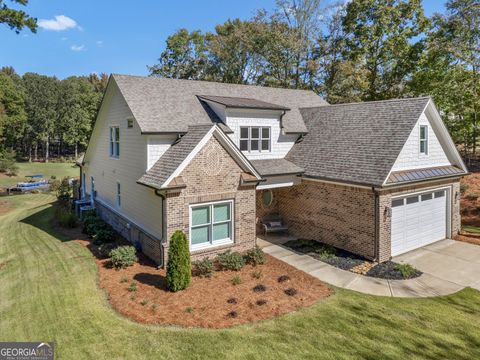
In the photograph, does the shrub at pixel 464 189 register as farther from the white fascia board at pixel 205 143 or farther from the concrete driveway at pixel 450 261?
the white fascia board at pixel 205 143

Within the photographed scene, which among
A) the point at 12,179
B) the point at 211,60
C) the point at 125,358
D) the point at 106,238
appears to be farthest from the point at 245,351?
the point at 12,179

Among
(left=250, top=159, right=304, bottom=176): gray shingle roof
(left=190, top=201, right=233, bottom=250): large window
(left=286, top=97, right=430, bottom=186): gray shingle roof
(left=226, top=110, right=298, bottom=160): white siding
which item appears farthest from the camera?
(left=226, top=110, right=298, bottom=160): white siding

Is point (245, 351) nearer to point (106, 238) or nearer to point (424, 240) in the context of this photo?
point (106, 238)

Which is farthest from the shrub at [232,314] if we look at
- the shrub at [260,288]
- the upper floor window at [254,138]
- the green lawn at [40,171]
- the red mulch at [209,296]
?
the green lawn at [40,171]

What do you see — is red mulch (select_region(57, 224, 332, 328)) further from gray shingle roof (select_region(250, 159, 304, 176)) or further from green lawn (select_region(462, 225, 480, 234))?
green lawn (select_region(462, 225, 480, 234))

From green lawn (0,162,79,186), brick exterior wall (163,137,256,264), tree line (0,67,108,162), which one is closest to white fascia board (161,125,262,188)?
brick exterior wall (163,137,256,264)
